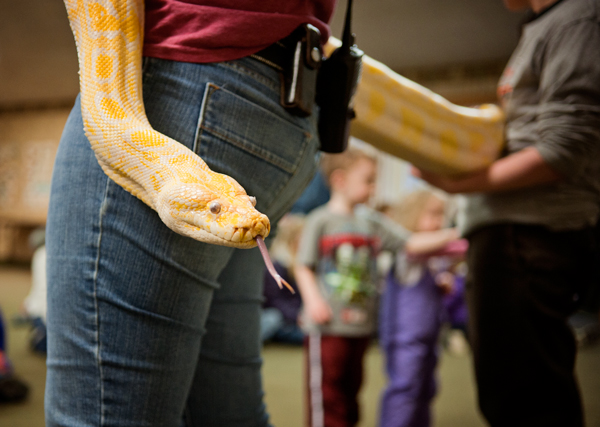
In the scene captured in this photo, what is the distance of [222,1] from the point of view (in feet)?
2.29

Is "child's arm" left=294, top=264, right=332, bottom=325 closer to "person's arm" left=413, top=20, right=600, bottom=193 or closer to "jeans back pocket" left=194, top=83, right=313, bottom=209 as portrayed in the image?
"person's arm" left=413, top=20, right=600, bottom=193

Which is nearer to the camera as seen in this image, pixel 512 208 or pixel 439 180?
pixel 512 208

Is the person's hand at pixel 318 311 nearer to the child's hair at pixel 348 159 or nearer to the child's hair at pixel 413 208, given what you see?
the child's hair at pixel 348 159

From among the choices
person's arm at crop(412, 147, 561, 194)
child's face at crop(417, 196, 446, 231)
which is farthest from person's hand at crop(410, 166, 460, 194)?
child's face at crop(417, 196, 446, 231)

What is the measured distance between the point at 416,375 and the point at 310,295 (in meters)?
0.62

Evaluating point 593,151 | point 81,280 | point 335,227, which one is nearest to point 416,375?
point 335,227

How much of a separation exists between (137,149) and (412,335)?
192 cm

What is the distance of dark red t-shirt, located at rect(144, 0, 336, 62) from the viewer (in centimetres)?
69

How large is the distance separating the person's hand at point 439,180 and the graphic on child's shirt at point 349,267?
787mm

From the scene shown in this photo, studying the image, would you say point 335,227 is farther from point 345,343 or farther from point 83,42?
point 83,42

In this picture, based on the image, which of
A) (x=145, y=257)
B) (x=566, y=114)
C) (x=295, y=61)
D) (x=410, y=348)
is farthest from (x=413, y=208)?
(x=145, y=257)

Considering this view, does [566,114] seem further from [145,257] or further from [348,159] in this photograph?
[348,159]

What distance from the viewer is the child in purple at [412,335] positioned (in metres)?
2.08

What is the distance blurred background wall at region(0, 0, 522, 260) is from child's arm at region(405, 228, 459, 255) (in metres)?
4.52
